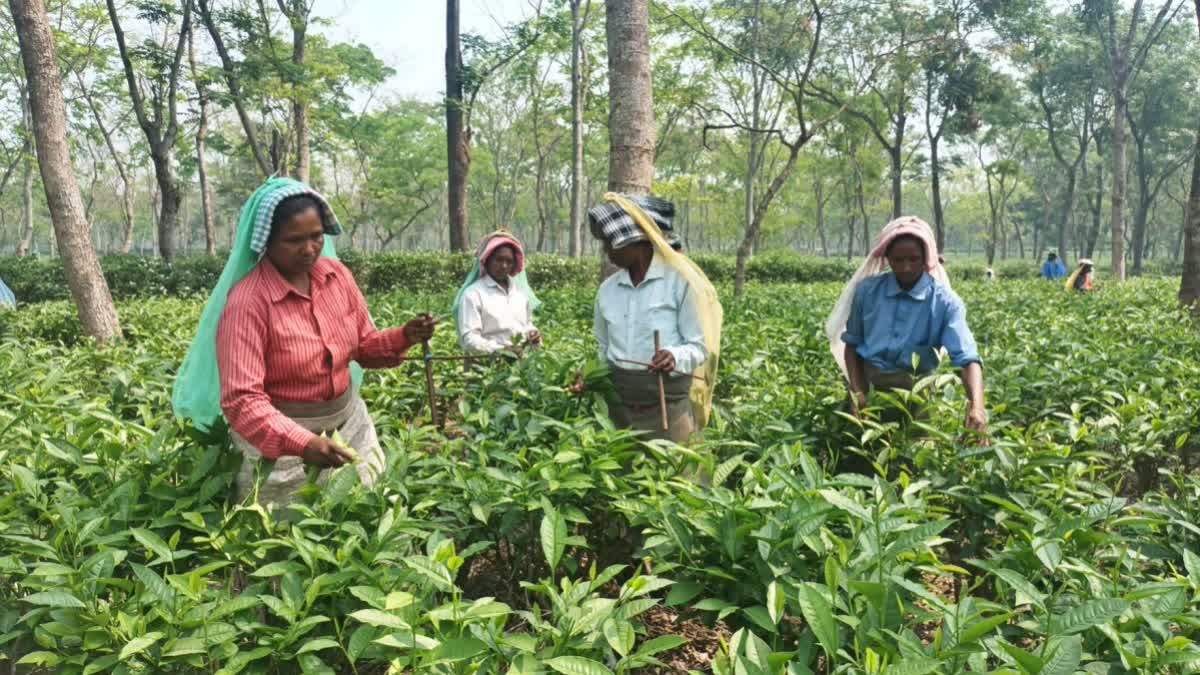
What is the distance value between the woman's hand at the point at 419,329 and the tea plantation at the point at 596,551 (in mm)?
300

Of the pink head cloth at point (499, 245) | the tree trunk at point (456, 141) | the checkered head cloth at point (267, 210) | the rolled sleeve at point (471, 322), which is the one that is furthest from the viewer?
the tree trunk at point (456, 141)

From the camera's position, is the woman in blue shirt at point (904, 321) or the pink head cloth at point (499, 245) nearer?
the woman in blue shirt at point (904, 321)

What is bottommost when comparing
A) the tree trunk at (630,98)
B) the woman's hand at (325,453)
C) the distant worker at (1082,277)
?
the woman's hand at (325,453)

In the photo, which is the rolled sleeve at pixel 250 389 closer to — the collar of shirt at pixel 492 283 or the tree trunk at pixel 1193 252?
the collar of shirt at pixel 492 283

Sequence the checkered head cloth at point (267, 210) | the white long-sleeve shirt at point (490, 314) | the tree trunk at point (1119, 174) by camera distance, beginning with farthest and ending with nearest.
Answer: the tree trunk at point (1119, 174) → the white long-sleeve shirt at point (490, 314) → the checkered head cloth at point (267, 210)

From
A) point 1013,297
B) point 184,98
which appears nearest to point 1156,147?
point 1013,297

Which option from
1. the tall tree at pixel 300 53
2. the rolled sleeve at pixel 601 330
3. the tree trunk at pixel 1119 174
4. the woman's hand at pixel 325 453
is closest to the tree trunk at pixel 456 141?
the tall tree at pixel 300 53

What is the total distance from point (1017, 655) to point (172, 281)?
13.4 meters

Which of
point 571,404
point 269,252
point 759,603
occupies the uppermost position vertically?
point 269,252

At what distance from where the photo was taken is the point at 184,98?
12.6 meters

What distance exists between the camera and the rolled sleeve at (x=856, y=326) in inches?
111

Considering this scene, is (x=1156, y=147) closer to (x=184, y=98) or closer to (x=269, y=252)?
(x=184, y=98)

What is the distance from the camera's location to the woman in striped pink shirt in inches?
68.7

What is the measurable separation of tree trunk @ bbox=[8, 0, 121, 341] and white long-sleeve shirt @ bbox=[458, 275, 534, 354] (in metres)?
2.96
